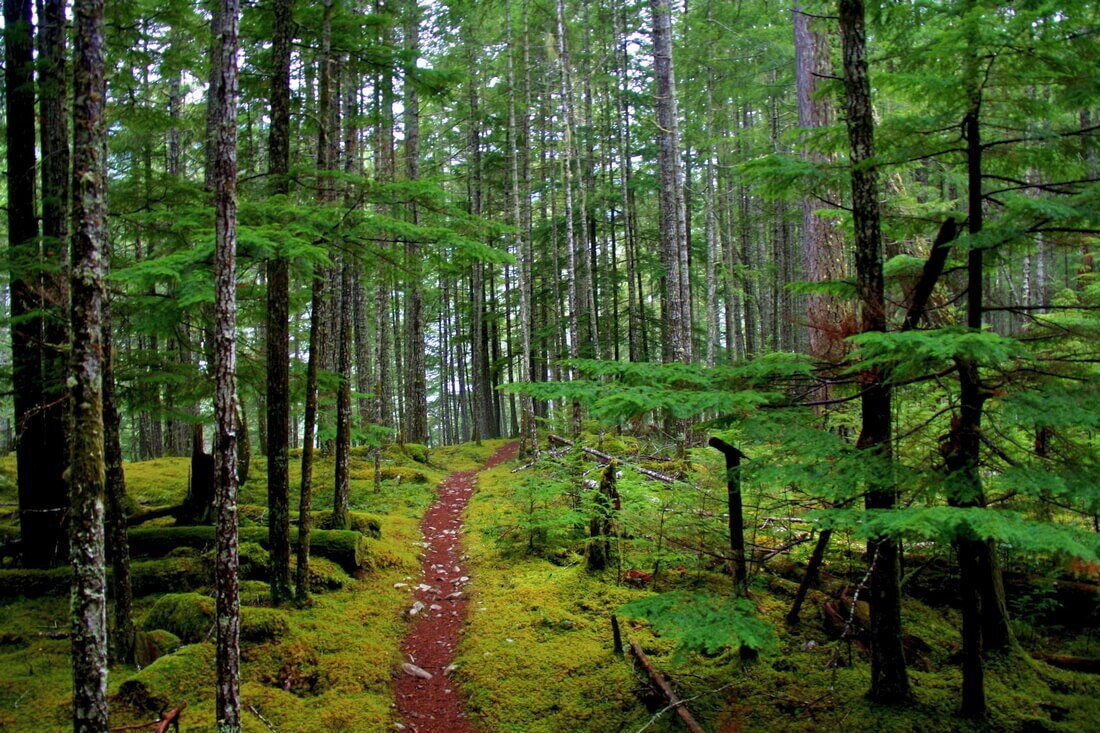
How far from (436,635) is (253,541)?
350 cm

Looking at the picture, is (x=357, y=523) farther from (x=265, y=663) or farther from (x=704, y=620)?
(x=704, y=620)

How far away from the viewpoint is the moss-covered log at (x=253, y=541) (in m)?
8.83

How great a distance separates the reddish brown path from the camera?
19.6 feet

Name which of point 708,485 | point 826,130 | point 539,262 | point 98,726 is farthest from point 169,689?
point 539,262

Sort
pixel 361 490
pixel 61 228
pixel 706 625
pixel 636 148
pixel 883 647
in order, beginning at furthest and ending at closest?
pixel 636 148
pixel 361 490
pixel 61 228
pixel 883 647
pixel 706 625

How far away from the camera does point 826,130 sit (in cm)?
507

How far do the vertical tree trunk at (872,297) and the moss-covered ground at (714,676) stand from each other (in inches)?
12.4

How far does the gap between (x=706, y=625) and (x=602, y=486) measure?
410cm

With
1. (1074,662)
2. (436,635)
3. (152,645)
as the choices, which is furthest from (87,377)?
(1074,662)

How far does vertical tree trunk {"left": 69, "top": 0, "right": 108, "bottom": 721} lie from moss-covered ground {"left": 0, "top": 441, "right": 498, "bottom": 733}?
1.45 meters

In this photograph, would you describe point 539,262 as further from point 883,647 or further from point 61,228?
point 883,647

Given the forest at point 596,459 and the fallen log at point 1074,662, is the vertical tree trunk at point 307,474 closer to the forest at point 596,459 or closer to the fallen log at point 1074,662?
the forest at point 596,459

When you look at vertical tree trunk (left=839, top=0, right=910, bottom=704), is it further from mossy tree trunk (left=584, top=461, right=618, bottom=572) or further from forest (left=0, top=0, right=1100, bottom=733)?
mossy tree trunk (left=584, top=461, right=618, bottom=572)

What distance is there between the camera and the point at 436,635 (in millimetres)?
7770
